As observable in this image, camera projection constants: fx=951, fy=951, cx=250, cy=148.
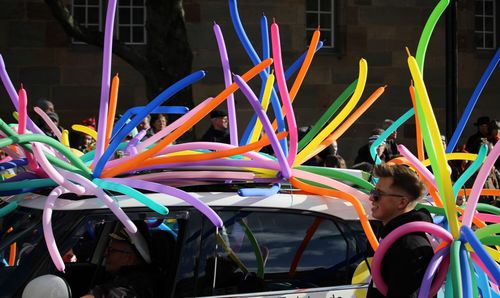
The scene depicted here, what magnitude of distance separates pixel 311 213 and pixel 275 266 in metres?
0.33

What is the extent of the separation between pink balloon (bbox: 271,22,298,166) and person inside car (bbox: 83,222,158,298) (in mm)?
848

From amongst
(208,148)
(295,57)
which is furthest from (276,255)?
(295,57)

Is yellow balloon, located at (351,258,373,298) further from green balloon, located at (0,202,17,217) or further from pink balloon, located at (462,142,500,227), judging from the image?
green balloon, located at (0,202,17,217)

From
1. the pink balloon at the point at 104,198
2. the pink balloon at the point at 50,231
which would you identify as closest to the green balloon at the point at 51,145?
the pink balloon at the point at 104,198

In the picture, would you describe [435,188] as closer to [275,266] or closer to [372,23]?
[275,266]

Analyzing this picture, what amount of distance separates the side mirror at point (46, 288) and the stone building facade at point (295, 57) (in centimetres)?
1115

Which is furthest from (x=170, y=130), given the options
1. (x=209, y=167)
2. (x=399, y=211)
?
(x=399, y=211)

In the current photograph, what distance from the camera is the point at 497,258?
15.7 ft

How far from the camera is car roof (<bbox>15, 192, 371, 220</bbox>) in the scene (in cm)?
446

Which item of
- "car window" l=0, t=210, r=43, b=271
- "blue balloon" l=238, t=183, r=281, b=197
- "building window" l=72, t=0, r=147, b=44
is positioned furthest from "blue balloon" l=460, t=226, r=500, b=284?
"building window" l=72, t=0, r=147, b=44

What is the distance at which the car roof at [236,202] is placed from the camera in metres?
4.46

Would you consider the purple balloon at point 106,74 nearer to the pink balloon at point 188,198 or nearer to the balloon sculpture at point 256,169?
the balloon sculpture at point 256,169

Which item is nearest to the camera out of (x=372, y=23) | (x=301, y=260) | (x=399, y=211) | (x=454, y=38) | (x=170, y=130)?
(x=399, y=211)

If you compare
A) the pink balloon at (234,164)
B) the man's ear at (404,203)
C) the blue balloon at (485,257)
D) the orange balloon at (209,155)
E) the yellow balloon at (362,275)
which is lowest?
the yellow balloon at (362,275)
